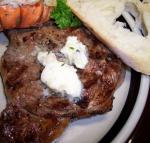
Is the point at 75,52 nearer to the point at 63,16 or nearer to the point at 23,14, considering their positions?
the point at 63,16

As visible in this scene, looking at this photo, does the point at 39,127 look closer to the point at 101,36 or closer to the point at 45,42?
the point at 45,42

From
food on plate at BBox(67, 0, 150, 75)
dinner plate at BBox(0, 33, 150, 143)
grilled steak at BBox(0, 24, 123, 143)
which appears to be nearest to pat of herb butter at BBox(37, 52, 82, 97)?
grilled steak at BBox(0, 24, 123, 143)

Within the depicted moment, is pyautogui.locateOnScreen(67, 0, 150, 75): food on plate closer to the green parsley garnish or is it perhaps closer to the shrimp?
the green parsley garnish

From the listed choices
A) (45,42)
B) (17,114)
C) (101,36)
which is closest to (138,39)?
(101,36)

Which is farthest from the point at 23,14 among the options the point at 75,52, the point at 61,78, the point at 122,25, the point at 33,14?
the point at 122,25

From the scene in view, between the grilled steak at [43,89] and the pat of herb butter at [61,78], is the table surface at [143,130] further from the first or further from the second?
the pat of herb butter at [61,78]

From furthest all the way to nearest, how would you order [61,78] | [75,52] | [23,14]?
1. [23,14]
2. [75,52]
3. [61,78]
